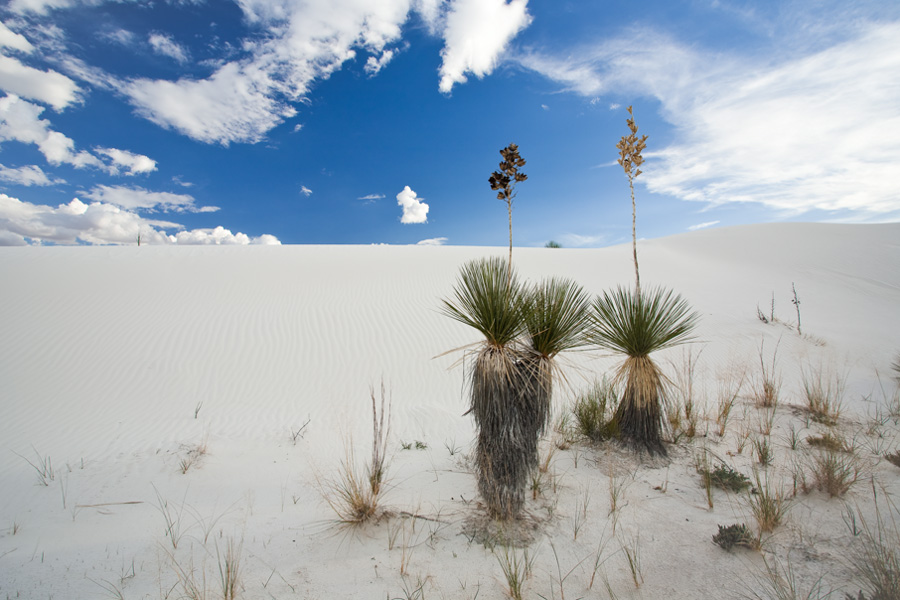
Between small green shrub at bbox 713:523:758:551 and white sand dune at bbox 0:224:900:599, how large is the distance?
9cm

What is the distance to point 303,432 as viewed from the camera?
6285 millimetres

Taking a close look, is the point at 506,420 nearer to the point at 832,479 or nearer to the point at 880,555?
the point at 880,555

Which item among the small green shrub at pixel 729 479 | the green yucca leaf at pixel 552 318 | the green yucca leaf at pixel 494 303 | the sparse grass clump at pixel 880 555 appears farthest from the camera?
the small green shrub at pixel 729 479

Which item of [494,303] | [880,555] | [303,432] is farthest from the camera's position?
[303,432]

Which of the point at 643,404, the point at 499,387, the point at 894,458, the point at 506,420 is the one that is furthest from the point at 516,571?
the point at 894,458

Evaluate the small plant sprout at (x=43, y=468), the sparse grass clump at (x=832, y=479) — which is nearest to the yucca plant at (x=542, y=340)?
the sparse grass clump at (x=832, y=479)

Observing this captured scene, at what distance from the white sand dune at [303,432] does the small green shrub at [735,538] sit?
0.29 ft

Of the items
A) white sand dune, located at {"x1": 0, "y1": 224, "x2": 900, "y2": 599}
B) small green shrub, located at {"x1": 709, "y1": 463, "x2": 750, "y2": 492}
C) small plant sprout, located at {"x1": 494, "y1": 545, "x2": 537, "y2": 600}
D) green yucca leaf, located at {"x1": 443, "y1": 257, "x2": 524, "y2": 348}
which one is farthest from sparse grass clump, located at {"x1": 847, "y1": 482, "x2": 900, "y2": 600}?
green yucca leaf, located at {"x1": 443, "y1": 257, "x2": 524, "y2": 348}

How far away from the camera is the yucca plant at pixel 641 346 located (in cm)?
426

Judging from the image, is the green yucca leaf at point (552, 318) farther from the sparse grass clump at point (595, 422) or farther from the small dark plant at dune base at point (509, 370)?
the sparse grass clump at point (595, 422)

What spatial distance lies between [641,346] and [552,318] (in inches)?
69.1

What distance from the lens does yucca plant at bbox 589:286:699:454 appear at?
426 cm

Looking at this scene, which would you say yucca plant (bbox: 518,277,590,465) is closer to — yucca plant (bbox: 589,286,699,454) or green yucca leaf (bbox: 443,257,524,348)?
green yucca leaf (bbox: 443,257,524,348)

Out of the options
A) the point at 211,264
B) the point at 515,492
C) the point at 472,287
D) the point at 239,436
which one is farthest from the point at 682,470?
the point at 211,264
